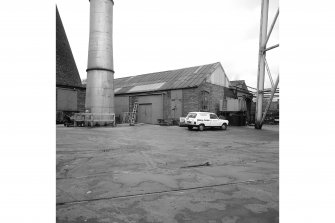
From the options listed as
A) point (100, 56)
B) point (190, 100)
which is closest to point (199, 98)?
point (190, 100)

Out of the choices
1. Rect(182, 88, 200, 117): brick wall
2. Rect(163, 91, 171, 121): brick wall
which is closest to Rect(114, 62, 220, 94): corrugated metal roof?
Rect(182, 88, 200, 117): brick wall

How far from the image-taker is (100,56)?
15.2 m

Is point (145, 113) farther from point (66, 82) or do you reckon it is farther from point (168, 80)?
point (66, 82)

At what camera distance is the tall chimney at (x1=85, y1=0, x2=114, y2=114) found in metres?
15.0

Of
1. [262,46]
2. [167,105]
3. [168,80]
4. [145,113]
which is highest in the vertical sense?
[262,46]

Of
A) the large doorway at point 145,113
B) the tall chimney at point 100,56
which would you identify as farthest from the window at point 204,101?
the tall chimney at point 100,56

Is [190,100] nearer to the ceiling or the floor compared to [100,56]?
nearer to the floor

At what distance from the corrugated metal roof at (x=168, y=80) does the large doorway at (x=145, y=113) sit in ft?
6.43

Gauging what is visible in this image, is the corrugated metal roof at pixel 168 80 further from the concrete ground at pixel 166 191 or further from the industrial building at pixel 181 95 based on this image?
the concrete ground at pixel 166 191

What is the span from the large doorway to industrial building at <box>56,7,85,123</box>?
20.0ft

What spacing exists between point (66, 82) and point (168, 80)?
35.0 feet

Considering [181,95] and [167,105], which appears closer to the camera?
[181,95]
